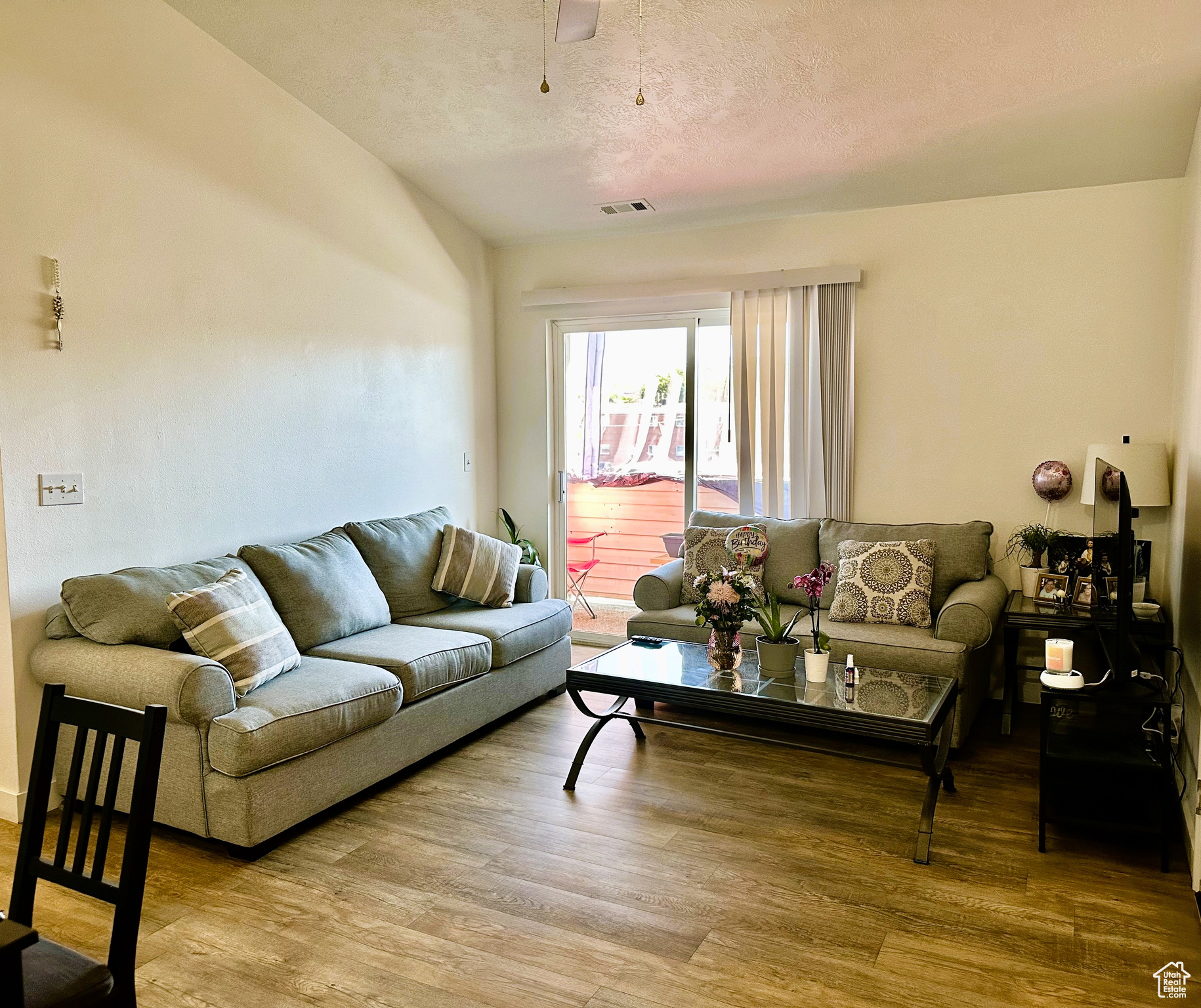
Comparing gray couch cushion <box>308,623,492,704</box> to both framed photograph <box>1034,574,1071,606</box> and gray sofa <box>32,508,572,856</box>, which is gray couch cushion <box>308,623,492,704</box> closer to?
gray sofa <box>32,508,572,856</box>

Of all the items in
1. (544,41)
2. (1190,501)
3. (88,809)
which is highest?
(544,41)

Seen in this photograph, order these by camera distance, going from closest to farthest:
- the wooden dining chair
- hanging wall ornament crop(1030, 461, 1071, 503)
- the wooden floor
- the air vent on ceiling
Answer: the wooden dining chair
the wooden floor
hanging wall ornament crop(1030, 461, 1071, 503)
the air vent on ceiling

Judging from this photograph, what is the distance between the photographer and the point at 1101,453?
12.9 feet

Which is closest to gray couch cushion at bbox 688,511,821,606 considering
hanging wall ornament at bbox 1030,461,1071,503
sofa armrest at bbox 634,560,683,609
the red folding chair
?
A: sofa armrest at bbox 634,560,683,609

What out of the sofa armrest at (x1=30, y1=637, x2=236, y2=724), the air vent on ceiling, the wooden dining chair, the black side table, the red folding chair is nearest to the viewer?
the wooden dining chair

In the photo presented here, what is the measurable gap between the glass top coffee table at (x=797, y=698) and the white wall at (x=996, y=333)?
1454mm

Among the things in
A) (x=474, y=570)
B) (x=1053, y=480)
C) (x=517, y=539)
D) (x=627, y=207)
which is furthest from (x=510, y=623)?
(x=1053, y=480)

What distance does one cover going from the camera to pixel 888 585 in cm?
419

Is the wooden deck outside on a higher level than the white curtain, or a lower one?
lower

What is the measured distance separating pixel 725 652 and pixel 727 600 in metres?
0.25

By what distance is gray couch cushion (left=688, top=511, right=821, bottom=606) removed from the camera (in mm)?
4613

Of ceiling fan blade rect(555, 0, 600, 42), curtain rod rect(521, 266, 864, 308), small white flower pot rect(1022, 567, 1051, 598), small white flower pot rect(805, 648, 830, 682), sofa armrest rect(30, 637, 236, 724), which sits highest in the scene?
ceiling fan blade rect(555, 0, 600, 42)

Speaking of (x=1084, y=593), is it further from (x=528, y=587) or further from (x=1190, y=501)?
(x=528, y=587)

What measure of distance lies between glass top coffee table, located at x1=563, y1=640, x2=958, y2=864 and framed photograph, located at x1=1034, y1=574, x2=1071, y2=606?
3.09ft
